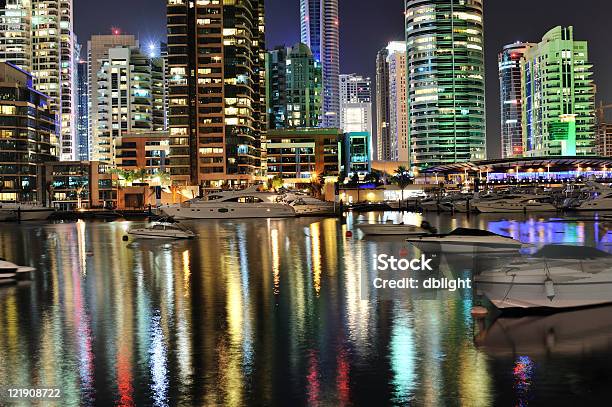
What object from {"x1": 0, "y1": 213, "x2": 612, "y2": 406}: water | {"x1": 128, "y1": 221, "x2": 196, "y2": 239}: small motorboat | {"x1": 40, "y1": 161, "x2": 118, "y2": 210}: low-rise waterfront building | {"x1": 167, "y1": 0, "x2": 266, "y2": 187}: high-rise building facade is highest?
{"x1": 167, "y1": 0, "x2": 266, "y2": 187}: high-rise building facade

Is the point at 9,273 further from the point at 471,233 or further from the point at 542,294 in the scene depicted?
the point at 542,294

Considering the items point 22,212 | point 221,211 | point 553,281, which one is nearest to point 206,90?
point 22,212

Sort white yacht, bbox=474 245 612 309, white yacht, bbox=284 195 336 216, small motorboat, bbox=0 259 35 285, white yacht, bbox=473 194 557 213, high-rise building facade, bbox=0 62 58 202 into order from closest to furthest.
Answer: white yacht, bbox=474 245 612 309
small motorboat, bbox=0 259 35 285
white yacht, bbox=473 194 557 213
white yacht, bbox=284 195 336 216
high-rise building facade, bbox=0 62 58 202

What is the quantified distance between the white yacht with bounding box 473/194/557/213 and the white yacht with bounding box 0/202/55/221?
61.7 metres

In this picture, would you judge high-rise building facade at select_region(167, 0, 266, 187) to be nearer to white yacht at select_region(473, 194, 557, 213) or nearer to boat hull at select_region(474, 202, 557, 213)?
white yacht at select_region(473, 194, 557, 213)

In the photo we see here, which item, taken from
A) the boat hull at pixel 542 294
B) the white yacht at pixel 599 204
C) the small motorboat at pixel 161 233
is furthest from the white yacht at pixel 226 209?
the boat hull at pixel 542 294

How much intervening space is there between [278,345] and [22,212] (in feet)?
297

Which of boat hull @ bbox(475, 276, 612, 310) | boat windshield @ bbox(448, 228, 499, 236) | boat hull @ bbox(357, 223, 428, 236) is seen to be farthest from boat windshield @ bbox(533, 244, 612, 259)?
boat hull @ bbox(357, 223, 428, 236)

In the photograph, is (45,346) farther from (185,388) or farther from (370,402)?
(370,402)

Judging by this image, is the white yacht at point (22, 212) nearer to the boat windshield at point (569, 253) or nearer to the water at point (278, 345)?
the water at point (278, 345)

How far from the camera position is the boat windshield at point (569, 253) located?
2075 cm

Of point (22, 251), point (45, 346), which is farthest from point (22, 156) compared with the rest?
point (45, 346)

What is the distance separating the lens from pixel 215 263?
36781mm

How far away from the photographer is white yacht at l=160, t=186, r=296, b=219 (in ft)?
284
